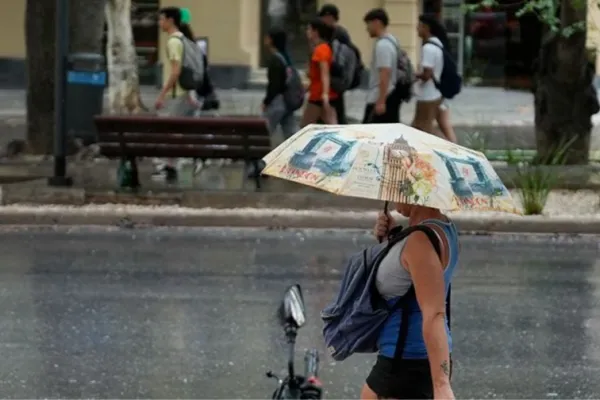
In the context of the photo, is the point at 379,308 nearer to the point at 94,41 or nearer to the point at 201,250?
the point at 201,250

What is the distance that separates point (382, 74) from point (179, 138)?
2522mm

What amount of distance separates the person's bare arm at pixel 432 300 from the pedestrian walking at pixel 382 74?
10.6m

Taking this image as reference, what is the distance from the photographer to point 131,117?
13.8m

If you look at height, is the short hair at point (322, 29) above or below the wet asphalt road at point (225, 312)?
above

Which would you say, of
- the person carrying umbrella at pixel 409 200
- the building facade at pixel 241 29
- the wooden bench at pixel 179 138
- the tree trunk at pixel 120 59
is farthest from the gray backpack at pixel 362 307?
the building facade at pixel 241 29

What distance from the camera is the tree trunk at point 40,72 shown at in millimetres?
16578

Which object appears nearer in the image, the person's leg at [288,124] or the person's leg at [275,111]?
the person's leg at [275,111]

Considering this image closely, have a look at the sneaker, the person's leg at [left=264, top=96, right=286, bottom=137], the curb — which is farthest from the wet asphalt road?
the person's leg at [left=264, top=96, right=286, bottom=137]

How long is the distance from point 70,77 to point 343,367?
762 centimetres

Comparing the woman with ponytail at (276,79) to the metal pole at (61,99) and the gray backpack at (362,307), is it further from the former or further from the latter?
the gray backpack at (362,307)

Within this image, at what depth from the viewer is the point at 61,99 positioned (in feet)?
44.4

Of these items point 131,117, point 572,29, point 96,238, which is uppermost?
point 572,29

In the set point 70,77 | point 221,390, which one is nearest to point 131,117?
point 70,77

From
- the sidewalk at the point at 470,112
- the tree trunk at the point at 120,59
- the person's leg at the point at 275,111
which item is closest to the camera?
the person's leg at the point at 275,111
